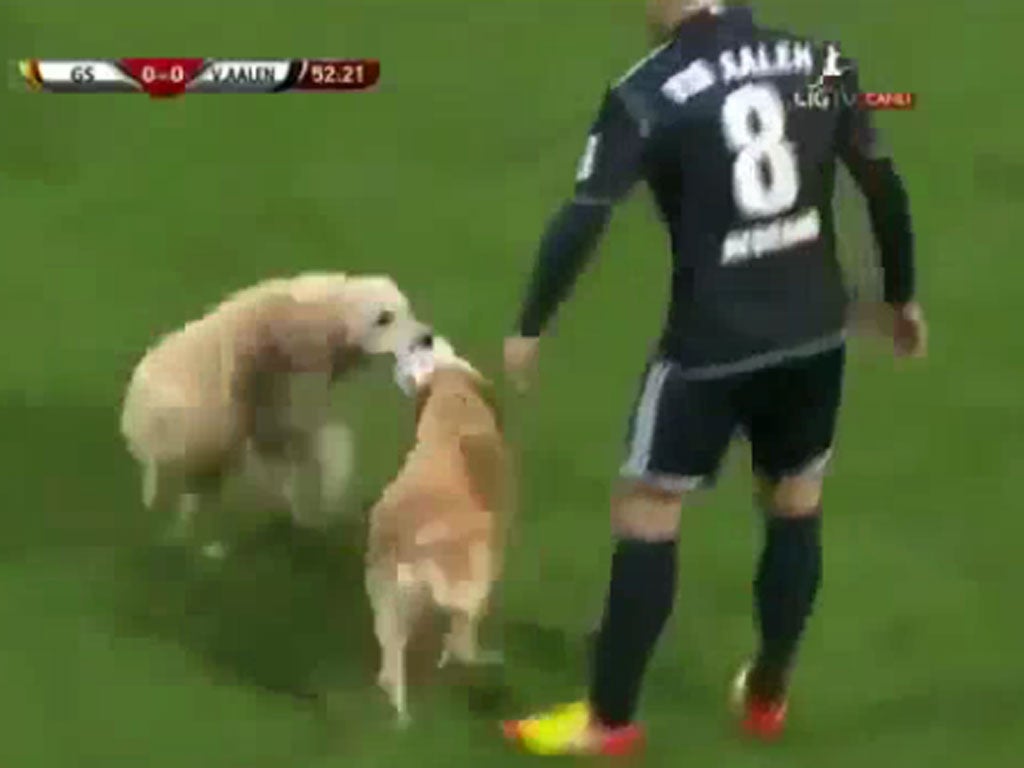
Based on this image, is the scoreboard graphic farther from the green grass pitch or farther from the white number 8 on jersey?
the white number 8 on jersey

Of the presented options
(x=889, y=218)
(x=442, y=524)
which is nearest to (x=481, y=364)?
(x=442, y=524)

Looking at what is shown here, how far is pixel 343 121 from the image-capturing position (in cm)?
517

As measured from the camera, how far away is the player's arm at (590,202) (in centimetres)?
250

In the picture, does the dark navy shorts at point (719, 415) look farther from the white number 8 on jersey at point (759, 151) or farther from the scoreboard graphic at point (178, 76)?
the scoreboard graphic at point (178, 76)

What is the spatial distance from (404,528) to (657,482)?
41 cm

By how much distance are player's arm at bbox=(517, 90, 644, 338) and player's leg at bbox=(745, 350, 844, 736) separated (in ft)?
1.01

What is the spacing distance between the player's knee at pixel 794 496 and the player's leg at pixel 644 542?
0.13m

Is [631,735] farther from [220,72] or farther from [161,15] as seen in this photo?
[161,15]

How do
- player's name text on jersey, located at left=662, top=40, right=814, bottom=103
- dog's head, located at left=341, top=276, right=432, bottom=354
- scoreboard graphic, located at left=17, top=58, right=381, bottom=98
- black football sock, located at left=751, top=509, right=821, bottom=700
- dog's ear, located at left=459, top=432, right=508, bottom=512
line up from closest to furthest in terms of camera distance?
player's name text on jersey, located at left=662, top=40, right=814, bottom=103 < black football sock, located at left=751, top=509, right=821, bottom=700 < dog's ear, located at left=459, top=432, right=508, bottom=512 < dog's head, located at left=341, top=276, right=432, bottom=354 < scoreboard graphic, located at left=17, top=58, right=381, bottom=98

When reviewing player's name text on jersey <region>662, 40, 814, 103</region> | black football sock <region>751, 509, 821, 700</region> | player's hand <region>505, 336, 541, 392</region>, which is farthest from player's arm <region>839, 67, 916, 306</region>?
player's hand <region>505, 336, 541, 392</region>

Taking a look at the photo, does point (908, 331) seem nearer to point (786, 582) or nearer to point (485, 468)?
point (786, 582)

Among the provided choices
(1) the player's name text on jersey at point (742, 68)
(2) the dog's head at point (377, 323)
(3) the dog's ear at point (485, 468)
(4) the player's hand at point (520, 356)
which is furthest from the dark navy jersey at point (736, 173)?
(2) the dog's head at point (377, 323)

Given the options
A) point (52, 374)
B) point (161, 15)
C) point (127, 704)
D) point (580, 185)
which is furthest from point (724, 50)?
point (161, 15)

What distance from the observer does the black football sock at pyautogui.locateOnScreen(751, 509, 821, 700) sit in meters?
2.84
